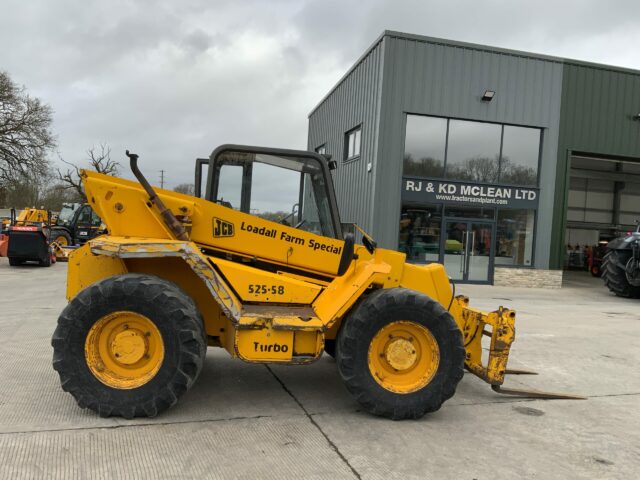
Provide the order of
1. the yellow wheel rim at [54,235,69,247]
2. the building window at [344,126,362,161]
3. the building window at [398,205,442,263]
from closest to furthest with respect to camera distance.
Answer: the building window at [398,205,442,263] → the building window at [344,126,362,161] → the yellow wheel rim at [54,235,69,247]

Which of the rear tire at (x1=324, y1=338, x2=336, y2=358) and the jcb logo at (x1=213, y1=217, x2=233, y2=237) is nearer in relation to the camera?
the jcb logo at (x1=213, y1=217, x2=233, y2=237)

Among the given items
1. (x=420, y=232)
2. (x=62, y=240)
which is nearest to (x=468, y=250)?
(x=420, y=232)

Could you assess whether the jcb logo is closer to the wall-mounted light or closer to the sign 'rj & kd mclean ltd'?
the sign 'rj & kd mclean ltd'

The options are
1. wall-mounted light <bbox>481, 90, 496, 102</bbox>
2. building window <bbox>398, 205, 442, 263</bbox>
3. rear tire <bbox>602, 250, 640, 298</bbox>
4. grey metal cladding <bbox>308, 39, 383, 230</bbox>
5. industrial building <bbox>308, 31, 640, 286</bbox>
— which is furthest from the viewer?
building window <bbox>398, 205, 442, 263</bbox>

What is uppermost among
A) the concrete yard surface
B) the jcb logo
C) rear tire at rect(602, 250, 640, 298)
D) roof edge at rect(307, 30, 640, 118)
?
roof edge at rect(307, 30, 640, 118)

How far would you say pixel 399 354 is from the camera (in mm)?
4086

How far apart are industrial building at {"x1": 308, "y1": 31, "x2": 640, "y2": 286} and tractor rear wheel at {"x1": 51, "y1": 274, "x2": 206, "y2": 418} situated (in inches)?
466

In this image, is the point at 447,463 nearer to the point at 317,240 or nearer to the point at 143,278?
the point at 317,240

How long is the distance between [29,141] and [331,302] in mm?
36271

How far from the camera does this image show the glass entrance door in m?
16.1

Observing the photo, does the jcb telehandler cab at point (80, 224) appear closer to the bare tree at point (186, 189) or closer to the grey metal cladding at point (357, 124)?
the grey metal cladding at point (357, 124)

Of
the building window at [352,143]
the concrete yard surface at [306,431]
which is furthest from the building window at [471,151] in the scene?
the concrete yard surface at [306,431]

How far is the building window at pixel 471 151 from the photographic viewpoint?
1568 cm

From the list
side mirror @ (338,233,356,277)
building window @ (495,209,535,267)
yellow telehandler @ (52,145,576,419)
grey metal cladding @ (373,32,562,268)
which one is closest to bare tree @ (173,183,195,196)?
yellow telehandler @ (52,145,576,419)
